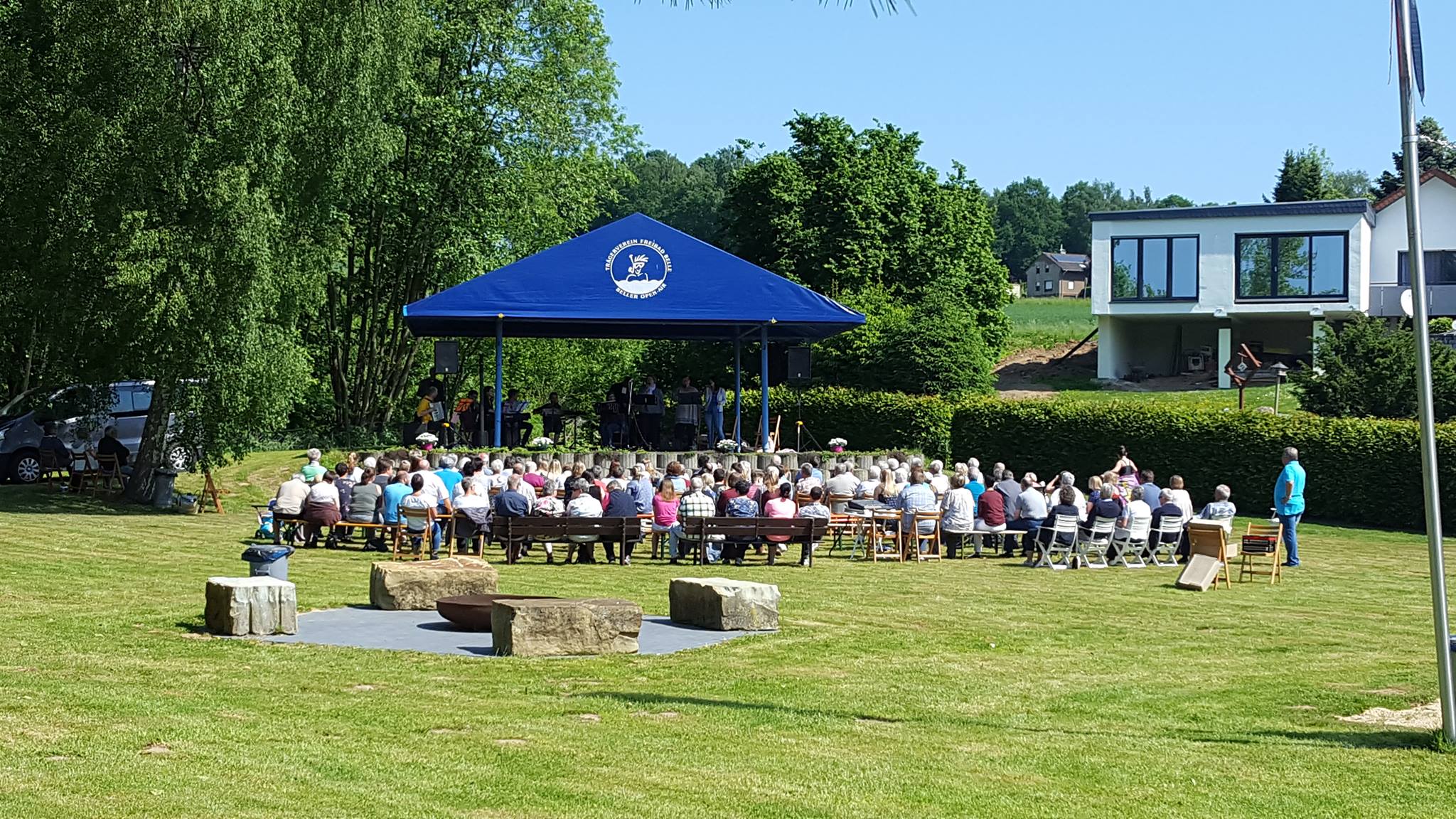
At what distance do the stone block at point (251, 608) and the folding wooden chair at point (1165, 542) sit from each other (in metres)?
12.4

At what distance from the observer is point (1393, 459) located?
27.1 metres

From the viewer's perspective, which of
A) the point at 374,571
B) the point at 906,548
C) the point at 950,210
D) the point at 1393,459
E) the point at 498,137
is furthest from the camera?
the point at 950,210

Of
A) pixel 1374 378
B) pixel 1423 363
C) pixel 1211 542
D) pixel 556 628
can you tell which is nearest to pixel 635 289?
pixel 1211 542

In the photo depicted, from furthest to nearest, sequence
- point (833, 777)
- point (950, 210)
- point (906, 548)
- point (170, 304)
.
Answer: point (950, 210)
point (170, 304)
point (906, 548)
point (833, 777)

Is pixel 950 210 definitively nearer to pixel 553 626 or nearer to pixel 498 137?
pixel 498 137

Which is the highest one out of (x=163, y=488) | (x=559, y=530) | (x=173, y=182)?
(x=173, y=182)

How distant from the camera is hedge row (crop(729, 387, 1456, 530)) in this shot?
89.1 feet

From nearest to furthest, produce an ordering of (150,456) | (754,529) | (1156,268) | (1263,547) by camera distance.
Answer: (1263,547), (754,529), (150,456), (1156,268)

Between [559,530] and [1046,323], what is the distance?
2322 inches

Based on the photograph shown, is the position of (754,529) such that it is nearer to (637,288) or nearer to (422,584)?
(422,584)

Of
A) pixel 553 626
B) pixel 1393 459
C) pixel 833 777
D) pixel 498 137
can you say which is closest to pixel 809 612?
pixel 553 626

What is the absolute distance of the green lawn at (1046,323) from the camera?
197 feet

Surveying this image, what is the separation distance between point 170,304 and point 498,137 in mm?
17922

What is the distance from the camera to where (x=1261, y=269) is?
47781 millimetres
